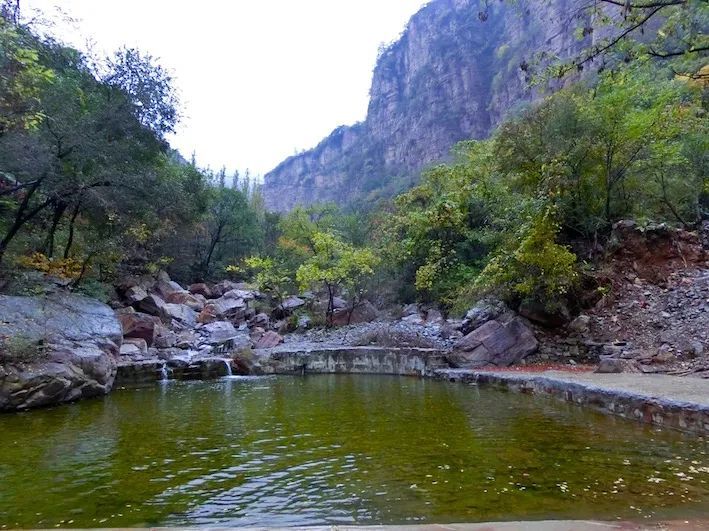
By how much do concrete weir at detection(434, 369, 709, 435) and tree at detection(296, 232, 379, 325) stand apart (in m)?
11.0

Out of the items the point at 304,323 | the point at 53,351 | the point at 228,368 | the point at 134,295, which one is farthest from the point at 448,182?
the point at 53,351

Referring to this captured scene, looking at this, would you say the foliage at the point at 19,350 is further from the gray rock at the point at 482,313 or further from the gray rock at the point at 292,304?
the gray rock at the point at 292,304

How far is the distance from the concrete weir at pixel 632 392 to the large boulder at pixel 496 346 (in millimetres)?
1732

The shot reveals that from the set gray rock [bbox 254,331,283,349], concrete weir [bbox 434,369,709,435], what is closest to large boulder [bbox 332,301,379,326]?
gray rock [bbox 254,331,283,349]

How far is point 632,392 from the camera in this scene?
7.79m

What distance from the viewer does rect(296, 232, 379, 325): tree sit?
2183 centimetres

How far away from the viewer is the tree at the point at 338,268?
71.6 ft

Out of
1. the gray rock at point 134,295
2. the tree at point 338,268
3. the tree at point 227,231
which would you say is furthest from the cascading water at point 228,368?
the tree at point 227,231

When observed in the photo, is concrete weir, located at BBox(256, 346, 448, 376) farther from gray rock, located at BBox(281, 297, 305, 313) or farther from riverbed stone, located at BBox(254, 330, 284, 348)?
gray rock, located at BBox(281, 297, 305, 313)

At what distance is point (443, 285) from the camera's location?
20.5 metres

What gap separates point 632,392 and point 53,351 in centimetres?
1247

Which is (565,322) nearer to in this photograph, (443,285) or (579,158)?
(579,158)

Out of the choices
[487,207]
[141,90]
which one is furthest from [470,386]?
[141,90]

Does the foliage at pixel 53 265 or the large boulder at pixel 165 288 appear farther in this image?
the large boulder at pixel 165 288
